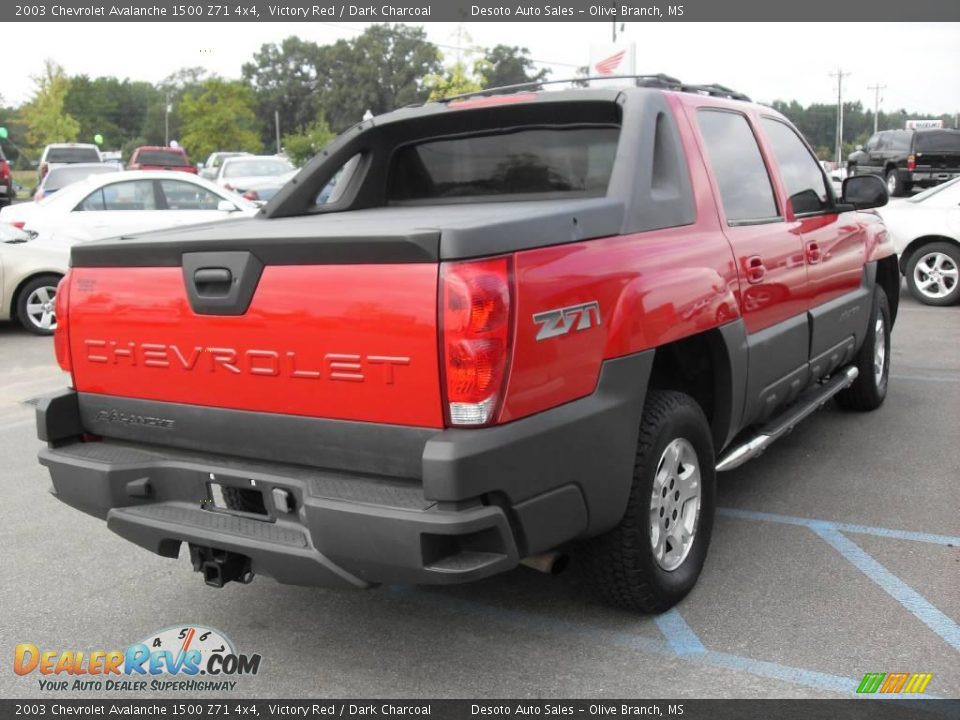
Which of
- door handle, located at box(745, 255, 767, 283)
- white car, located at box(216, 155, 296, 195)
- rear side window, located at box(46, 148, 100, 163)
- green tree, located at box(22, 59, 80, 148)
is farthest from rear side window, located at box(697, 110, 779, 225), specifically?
green tree, located at box(22, 59, 80, 148)

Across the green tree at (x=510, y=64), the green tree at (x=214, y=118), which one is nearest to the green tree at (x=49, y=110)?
the green tree at (x=214, y=118)

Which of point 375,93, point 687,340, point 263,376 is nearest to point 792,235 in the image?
point 687,340

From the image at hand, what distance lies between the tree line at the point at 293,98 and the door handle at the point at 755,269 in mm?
63263

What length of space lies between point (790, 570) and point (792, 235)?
1.68 metres

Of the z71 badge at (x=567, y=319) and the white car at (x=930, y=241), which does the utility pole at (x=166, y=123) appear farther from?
the z71 badge at (x=567, y=319)

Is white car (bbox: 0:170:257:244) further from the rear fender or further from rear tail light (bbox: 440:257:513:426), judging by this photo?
rear tail light (bbox: 440:257:513:426)

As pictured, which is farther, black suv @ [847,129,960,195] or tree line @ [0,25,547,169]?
tree line @ [0,25,547,169]

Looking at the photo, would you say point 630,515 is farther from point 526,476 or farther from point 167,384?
point 167,384

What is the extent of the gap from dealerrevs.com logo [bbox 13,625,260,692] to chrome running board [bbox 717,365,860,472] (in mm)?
2101

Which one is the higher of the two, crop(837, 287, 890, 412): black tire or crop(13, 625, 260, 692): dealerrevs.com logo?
crop(837, 287, 890, 412): black tire

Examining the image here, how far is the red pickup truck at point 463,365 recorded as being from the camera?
276 centimetres

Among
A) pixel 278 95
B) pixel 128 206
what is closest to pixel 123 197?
pixel 128 206

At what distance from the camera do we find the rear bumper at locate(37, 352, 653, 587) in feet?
8.95

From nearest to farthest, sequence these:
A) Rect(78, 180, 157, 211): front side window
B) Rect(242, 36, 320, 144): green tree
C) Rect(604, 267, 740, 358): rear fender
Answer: Rect(604, 267, 740, 358): rear fender, Rect(78, 180, 157, 211): front side window, Rect(242, 36, 320, 144): green tree
